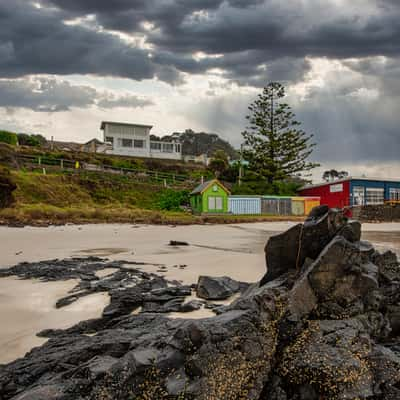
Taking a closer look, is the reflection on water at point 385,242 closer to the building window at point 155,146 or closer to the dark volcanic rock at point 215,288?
the dark volcanic rock at point 215,288

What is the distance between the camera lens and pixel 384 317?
3678 millimetres

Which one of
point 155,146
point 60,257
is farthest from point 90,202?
point 155,146

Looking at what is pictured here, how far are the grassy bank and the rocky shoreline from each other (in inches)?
731

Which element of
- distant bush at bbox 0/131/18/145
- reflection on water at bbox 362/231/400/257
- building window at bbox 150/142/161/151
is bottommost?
reflection on water at bbox 362/231/400/257

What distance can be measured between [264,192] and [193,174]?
13060 mm

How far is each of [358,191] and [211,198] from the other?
58.6 ft

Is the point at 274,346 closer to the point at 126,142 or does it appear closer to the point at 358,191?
the point at 358,191

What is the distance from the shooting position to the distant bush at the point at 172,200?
37562mm

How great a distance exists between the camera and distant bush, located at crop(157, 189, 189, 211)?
37562 mm

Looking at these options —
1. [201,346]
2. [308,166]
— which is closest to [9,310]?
[201,346]

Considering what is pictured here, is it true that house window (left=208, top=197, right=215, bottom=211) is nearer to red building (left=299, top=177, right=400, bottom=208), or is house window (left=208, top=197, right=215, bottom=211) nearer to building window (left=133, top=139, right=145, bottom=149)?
red building (left=299, top=177, right=400, bottom=208)

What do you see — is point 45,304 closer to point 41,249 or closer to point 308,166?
point 41,249

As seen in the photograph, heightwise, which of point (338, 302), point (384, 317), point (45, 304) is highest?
point (338, 302)

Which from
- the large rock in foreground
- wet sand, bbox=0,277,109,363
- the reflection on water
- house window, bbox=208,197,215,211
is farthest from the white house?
the large rock in foreground
